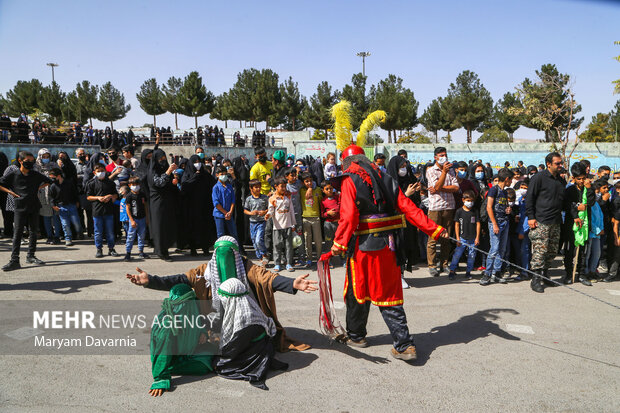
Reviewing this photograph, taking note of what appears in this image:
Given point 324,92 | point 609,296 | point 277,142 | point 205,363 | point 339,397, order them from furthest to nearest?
1. point 324,92
2. point 277,142
3. point 609,296
4. point 205,363
5. point 339,397

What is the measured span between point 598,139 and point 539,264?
157 feet

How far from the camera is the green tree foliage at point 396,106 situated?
45.3m

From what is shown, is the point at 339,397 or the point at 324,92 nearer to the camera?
the point at 339,397

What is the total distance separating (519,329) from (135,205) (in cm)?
672

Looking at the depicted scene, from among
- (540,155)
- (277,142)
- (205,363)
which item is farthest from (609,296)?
(277,142)

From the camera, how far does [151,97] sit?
54938mm

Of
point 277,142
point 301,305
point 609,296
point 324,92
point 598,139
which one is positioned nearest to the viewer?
point 301,305

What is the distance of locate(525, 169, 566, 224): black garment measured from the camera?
21.7ft

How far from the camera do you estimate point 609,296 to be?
650cm

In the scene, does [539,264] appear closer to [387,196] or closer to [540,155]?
[387,196]

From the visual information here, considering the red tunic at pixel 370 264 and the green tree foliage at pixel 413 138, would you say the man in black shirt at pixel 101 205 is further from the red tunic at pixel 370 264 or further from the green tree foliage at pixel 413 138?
the green tree foliage at pixel 413 138

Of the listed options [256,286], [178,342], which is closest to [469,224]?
[256,286]

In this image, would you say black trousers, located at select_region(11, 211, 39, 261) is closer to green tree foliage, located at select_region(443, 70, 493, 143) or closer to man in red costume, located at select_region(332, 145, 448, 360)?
man in red costume, located at select_region(332, 145, 448, 360)

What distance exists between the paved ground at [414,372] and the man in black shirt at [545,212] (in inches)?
34.7
